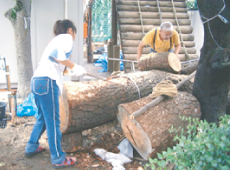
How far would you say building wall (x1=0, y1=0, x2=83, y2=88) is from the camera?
18.6ft

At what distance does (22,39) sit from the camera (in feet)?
16.2

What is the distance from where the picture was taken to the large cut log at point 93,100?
2947mm

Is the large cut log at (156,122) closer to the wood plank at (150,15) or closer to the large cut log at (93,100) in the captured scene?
the large cut log at (93,100)

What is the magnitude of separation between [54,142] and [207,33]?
2.23 metres

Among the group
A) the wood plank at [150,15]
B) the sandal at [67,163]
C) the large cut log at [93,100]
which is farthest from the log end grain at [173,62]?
the wood plank at [150,15]

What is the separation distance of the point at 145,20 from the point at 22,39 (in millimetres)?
3515

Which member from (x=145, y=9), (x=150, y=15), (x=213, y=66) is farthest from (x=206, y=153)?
(x=145, y=9)

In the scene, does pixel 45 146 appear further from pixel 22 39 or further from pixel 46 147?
pixel 22 39

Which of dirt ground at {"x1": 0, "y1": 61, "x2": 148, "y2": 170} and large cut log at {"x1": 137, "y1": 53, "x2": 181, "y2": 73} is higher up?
large cut log at {"x1": 137, "y1": 53, "x2": 181, "y2": 73}

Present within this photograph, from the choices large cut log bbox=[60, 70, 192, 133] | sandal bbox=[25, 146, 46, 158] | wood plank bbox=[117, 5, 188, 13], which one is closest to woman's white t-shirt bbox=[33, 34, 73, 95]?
large cut log bbox=[60, 70, 192, 133]

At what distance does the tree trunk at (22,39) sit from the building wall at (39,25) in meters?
0.79

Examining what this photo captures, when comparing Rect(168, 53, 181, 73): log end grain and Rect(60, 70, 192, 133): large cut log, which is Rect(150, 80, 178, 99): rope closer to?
Rect(60, 70, 192, 133): large cut log

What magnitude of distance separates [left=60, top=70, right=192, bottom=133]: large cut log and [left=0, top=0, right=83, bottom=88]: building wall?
9.49ft

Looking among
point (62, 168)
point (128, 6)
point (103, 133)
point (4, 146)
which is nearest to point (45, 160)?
point (62, 168)
